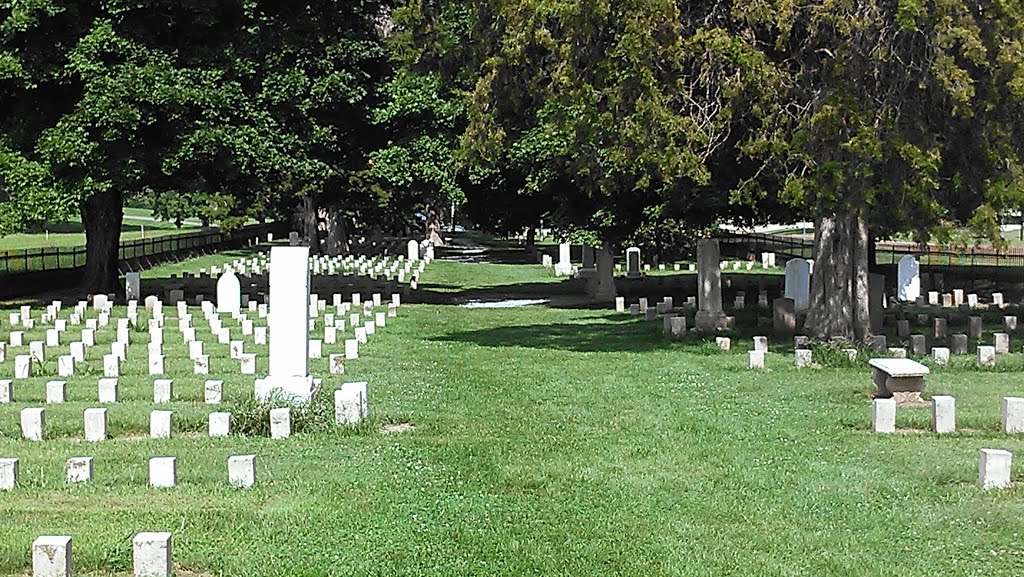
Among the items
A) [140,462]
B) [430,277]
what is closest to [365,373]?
[140,462]

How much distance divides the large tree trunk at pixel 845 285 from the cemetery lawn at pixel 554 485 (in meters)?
3.62

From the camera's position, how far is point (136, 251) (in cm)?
5641

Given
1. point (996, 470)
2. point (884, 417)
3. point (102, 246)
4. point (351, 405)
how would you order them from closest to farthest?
point (996, 470) → point (884, 417) → point (351, 405) → point (102, 246)

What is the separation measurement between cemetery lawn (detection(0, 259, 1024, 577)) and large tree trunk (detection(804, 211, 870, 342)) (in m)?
3.62

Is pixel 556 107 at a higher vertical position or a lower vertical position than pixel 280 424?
higher

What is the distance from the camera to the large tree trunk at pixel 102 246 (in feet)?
116

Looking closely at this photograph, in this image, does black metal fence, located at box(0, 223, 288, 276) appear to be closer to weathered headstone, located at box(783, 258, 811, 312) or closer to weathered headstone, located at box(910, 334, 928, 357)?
weathered headstone, located at box(783, 258, 811, 312)

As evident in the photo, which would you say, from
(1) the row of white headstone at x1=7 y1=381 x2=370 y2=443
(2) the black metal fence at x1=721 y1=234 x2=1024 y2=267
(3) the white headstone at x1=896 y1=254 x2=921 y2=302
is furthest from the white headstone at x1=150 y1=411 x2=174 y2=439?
(2) the black metal fence at x1=721 y1=234 x2=1024 y2=267

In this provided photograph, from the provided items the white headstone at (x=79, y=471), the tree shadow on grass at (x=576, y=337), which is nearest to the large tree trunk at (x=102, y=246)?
the tree shadow on grass at (x=576, y=337)

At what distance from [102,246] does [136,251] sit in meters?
21.2

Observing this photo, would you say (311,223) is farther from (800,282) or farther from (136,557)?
(136,557)

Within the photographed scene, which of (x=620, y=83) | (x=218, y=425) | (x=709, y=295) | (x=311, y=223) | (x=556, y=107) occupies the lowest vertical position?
(x=218, y=425)

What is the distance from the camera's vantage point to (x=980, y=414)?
1427cm

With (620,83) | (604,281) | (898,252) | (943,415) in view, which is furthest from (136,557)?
(898,252)
